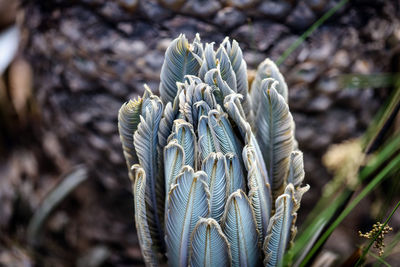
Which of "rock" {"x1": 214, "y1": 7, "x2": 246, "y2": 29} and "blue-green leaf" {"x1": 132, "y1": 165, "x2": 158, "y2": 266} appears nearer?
"blue-green leaf" {"x1": 132, "y1": 165, "x2": 158, "y2": 266}

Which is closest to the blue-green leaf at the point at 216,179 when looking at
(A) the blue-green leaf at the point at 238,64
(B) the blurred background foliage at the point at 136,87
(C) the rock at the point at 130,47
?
(A) the blue-green leaf at the point at 238,64

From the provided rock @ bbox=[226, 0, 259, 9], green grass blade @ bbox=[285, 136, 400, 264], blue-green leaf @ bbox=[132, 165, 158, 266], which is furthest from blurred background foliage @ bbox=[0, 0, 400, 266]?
blue-green leaf @ bbox=[132, 165, 158, 266]

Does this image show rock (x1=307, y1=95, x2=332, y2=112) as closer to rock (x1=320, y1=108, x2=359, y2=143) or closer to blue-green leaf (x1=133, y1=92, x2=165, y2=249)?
rock (x1=320, y1=108, x2=359, y2=143)

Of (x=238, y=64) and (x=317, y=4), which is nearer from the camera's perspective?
(x=238, y=64)

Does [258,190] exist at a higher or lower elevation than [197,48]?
lower

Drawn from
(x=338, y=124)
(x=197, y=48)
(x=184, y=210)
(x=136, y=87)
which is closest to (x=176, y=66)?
(x=197, y=48)

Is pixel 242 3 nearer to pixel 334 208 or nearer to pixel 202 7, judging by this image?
pixel 202 7

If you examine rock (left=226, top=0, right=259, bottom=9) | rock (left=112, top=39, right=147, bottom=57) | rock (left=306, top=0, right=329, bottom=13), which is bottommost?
rock (left=112, top=39, right=147, bottom=57)
